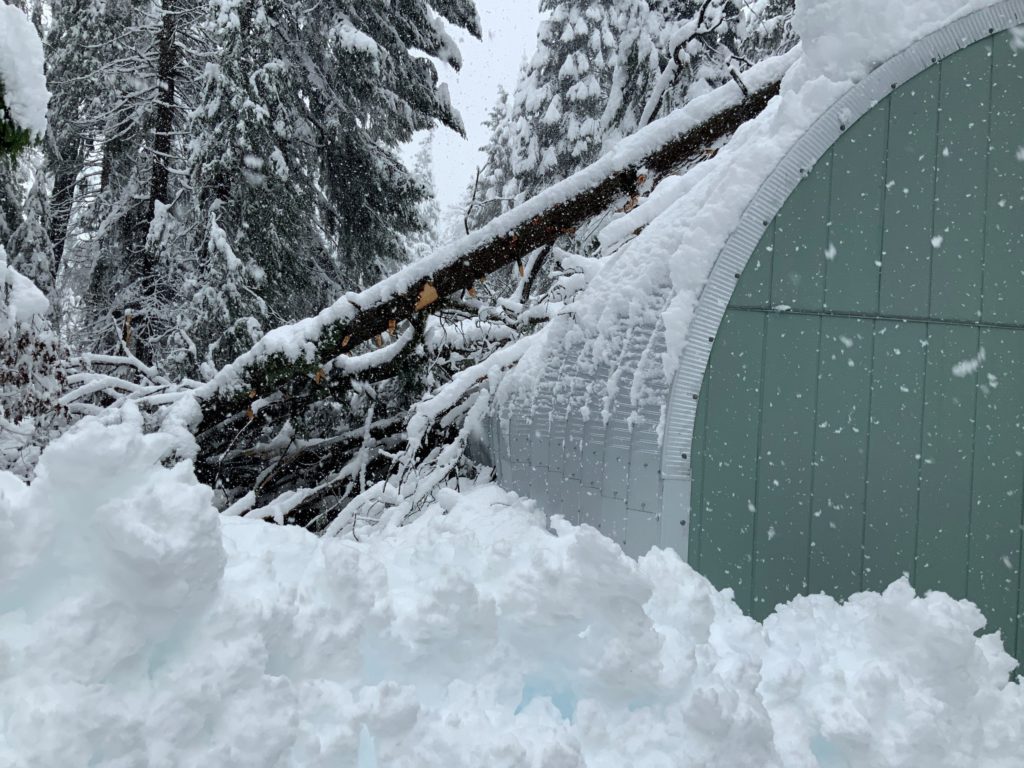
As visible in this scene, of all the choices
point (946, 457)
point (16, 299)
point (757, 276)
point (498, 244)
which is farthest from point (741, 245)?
point (16, 299)

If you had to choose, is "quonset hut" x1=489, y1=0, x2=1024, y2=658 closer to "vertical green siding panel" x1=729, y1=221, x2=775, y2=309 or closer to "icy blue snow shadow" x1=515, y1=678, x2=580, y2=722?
"vertical green siding panel" x1=729, y1=221, x2=775, y2=309

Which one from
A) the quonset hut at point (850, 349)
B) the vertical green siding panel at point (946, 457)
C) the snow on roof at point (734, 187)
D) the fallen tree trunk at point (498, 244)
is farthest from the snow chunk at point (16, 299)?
the vertical green siding panel at point (946, 457)

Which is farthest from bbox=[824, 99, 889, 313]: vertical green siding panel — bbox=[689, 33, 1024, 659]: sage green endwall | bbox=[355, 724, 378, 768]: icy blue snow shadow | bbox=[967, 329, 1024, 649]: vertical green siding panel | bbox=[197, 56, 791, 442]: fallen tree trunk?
bbox=[197, 56, 791, 442]: fallen tree trunk

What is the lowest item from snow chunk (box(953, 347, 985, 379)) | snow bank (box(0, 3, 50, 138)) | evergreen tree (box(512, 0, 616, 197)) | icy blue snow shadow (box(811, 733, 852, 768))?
icy blue snow shadow (box(811, 733, 852, 768))

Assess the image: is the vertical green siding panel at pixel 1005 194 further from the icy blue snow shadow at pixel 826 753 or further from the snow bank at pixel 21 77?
the snow bank at pixel 21 77

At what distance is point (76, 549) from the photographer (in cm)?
231

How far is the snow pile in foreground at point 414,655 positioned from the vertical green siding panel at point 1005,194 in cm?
139

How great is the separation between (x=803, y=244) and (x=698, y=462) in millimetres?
998

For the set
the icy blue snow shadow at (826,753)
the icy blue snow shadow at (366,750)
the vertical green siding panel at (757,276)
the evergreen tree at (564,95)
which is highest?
the evergreen tree at (564,95)

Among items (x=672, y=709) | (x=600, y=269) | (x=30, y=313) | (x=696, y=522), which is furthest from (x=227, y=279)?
(x=672, y=709)

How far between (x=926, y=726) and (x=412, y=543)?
6.84 feet

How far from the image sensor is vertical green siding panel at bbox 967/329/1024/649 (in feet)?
12.3

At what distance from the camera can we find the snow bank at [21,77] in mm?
3523

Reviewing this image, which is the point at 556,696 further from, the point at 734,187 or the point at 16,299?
the point at 16,299
